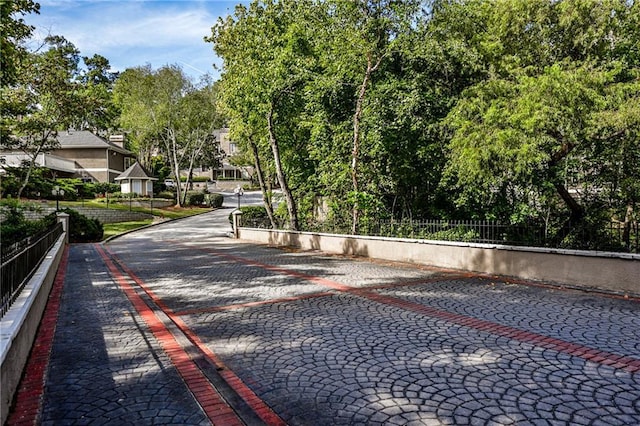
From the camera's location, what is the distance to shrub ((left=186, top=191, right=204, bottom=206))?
51.0 metres

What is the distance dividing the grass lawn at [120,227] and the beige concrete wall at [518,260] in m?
20.1

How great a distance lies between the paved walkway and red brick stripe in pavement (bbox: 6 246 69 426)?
1.1 inches

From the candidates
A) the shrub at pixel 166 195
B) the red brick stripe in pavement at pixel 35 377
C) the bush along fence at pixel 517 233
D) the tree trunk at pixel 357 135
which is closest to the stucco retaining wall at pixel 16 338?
the red brick stripe in pavement at pixel 35 377

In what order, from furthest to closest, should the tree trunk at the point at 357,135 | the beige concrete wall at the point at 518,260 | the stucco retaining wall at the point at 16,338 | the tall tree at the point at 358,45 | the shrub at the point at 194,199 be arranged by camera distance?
the shrub at the point at 194,199
the tree trunk at the point at 357,135
the tall tree at the point at 358,45
the beige concrete wall at the point at 518,260
the stucco retaining wall at the point at 16,338

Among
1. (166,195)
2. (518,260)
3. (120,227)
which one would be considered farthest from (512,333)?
(166,195)

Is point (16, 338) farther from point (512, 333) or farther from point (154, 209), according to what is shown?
point (154, 209)

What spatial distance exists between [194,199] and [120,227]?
60.7ft

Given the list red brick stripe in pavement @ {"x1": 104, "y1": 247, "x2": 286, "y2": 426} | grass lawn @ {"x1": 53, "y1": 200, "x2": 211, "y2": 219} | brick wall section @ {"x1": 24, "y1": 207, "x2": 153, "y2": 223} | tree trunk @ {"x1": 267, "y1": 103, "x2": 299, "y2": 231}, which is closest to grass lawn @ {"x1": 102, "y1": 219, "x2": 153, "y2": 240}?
brick wall section @ {"x1": 24, "y1": 207, "x2": 153, "y2": 223}

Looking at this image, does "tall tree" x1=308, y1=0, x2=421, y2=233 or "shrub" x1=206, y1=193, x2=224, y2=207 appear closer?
"tall tree" x1=308, y1=0, x2=421, y2=233

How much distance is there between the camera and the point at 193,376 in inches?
183

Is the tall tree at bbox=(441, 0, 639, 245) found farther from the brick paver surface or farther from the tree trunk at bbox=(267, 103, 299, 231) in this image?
the tree trunk at bbox=(267, 103, 299, 231)

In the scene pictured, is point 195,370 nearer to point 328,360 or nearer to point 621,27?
point 328,360

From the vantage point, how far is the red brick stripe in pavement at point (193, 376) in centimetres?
379

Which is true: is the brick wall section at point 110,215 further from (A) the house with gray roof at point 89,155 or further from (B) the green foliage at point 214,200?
(A) the house with gray roof at point 89,155
